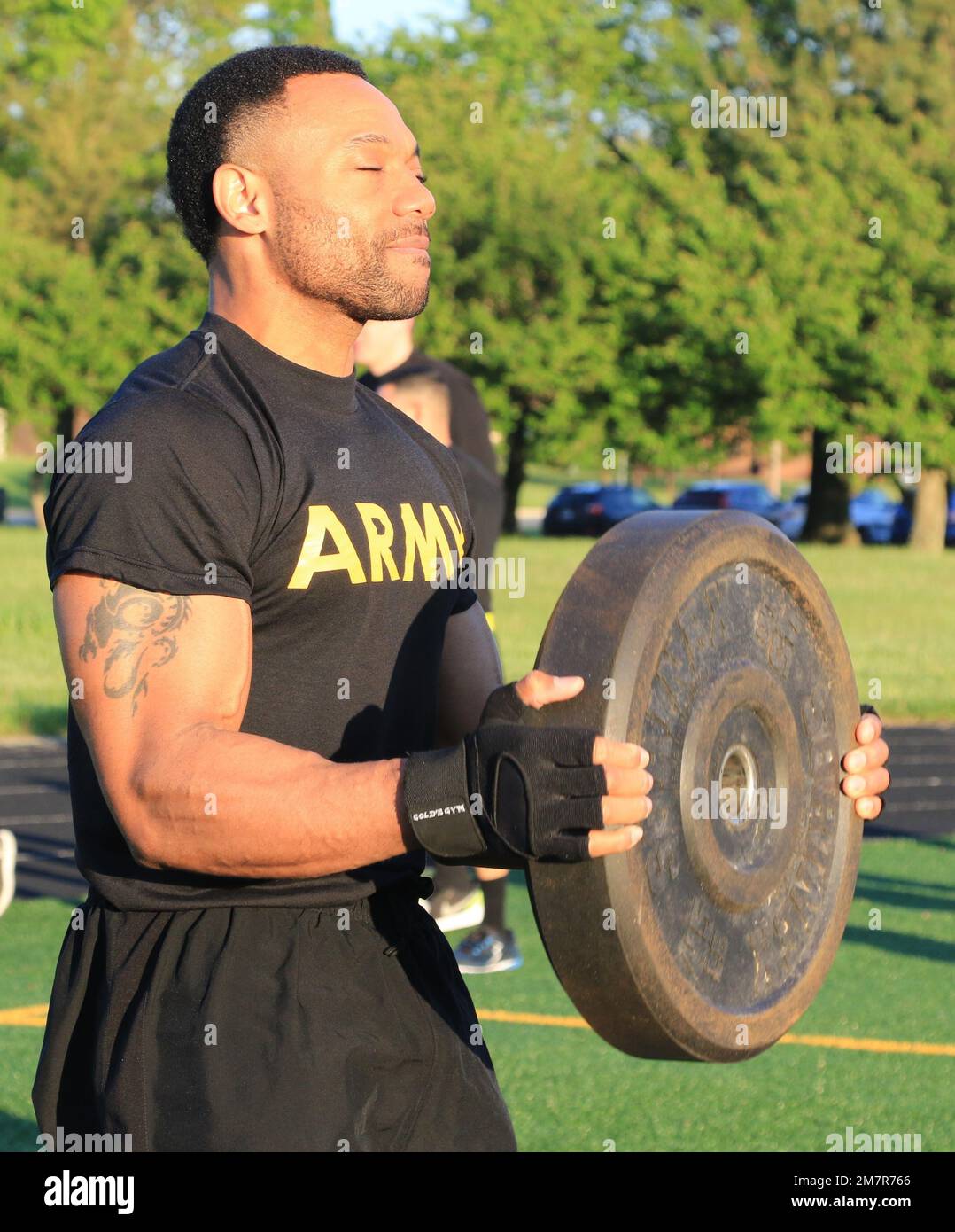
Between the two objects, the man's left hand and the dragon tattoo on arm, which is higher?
the dragon tattoo on arm

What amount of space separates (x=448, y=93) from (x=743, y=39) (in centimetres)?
743

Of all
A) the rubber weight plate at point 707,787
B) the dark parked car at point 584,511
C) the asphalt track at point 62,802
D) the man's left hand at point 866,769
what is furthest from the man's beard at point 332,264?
the dark parked car at point 584,511

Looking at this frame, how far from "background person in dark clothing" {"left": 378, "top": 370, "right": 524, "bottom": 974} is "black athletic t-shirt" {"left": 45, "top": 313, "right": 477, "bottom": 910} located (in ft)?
12.1

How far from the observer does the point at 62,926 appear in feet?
27.0

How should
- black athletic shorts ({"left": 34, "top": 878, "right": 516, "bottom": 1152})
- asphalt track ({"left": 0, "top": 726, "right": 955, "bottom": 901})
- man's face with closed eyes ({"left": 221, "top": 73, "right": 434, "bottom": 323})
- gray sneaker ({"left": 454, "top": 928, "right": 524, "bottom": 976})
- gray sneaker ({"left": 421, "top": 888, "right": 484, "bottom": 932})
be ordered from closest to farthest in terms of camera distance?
black athletic shorts ({"left": 34, "top": 878, "right": 516, "bottom": 1152}), man's face with closed eyes ({"left": 221, "top": 73, "right": 434, "bottom": 323}), gray sneaker ({"left": 454, "top": 928, "right": 524, "bottom": 976}), gray sneaker ({"left": 421, "top": 888, "right": 484, "bottom": 932}), asphalt track ({"left": 0, "top": 726, "right": 955, "bottom": 901})

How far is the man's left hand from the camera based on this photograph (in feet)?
10.4

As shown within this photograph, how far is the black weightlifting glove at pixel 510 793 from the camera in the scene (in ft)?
7.31

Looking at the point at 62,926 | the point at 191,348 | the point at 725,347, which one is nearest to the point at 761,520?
the point at 191,348

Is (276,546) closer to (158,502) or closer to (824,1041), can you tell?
(158,502)

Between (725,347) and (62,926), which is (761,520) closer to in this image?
(62,926)

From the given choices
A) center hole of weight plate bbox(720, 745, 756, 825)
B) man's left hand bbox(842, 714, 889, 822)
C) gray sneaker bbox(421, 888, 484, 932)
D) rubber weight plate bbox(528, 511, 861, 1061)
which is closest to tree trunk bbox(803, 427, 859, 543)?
gray sneaker bbox(421, 888, 484, 932)

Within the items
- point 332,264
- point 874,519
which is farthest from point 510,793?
point 874,519

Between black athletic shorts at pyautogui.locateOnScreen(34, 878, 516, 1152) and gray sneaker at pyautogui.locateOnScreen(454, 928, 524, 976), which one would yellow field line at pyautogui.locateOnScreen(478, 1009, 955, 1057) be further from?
black athletic shorts at pyautogui.locateOnScreen(34, 878, 516, 1152)

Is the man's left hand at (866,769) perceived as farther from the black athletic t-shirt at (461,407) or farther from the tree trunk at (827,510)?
the tree trunk at (827,510)
